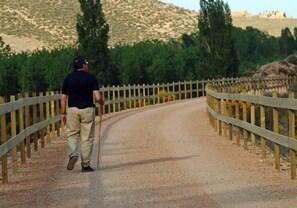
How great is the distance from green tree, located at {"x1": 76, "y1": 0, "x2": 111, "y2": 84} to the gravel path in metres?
26.0

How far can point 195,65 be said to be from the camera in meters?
75.0

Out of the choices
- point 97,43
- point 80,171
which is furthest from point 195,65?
point 80,171

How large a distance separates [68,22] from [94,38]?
104 m

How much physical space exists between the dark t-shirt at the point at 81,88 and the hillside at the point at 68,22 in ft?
409

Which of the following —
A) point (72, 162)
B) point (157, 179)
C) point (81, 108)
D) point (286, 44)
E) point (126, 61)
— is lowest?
point (157, 179)

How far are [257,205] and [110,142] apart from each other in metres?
9.76

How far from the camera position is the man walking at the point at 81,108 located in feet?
43.2

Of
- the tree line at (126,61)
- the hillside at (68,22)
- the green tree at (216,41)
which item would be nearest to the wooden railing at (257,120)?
the tree line at (126,61)

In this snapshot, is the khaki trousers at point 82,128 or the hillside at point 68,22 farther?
the hillside at point 68,22

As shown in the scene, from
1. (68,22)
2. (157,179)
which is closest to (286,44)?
(68,22)

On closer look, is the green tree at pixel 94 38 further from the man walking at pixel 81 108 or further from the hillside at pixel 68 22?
the hillside at pixel 68 22

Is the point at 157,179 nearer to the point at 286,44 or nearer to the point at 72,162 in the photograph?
the point at 72,162

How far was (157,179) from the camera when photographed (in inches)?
468

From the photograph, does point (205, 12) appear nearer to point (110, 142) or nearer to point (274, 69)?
point (274, 69)
